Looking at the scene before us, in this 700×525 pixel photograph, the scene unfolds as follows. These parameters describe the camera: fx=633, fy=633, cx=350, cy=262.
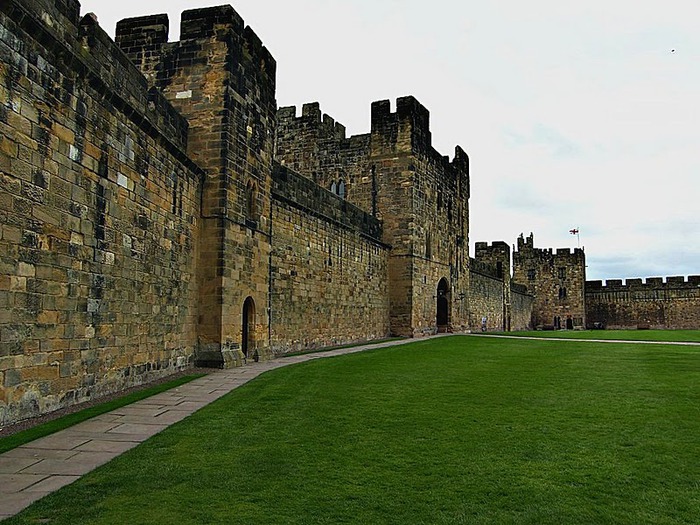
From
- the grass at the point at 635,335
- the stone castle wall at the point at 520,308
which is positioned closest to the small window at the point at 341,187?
the grass at the point at 635,335

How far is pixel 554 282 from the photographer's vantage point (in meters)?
57.1

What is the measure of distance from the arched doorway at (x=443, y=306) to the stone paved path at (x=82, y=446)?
23.2m

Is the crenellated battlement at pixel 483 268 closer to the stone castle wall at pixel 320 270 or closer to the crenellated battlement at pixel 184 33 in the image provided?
the stone castle wall at pixel 320 270

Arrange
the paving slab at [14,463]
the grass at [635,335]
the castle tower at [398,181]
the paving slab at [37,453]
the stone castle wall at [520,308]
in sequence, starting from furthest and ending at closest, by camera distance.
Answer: the stone castle wall at [520,308] → the castle tower at [398,181] → the grass at [635,335] → the paving slab at [37,453] → the paving slab at [14,463]

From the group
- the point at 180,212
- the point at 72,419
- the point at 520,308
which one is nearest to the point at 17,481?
the point at 72,419

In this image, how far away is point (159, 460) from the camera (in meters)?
5.47

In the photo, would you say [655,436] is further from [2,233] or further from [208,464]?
[2,233]

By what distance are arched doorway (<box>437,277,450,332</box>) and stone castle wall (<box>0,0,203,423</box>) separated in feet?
70.2

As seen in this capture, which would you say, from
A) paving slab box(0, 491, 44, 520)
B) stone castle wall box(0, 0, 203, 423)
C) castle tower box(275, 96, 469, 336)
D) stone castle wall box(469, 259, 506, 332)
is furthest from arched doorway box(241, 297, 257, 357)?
stone castle wall box(469, 259, 506, 332)

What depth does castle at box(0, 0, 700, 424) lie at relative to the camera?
7234mm

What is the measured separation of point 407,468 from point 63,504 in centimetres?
257

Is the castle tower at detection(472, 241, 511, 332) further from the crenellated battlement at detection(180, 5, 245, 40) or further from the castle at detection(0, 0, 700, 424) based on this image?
the crenellated battlement at detection(180, 5, 245, 40)

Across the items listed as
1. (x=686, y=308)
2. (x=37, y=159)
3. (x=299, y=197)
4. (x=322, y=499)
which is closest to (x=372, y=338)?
(x=299, y=197)

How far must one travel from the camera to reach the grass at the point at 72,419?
6.08 metres
